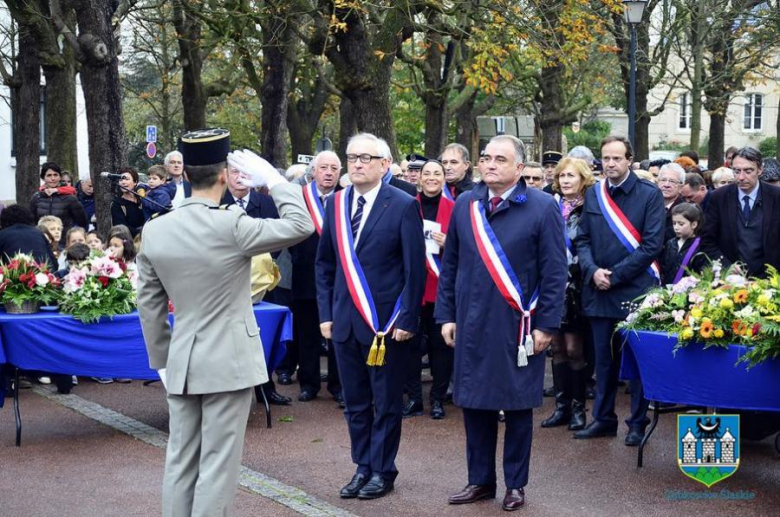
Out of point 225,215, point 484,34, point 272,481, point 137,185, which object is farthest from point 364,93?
point 225,215

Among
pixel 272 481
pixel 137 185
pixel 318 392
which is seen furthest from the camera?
pixel 137 185

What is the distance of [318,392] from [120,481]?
10.3 ft

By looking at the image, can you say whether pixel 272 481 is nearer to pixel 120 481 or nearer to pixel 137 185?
pixel 120 481

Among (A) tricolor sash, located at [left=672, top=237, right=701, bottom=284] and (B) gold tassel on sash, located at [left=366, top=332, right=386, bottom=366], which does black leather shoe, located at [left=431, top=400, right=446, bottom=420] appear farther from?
(B) gold tassel on sash, located at [left=366, top=332, right=386, bottom=366]

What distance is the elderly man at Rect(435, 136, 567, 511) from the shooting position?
261 inches

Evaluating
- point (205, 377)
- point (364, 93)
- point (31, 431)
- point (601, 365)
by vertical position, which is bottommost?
point (31, 431)

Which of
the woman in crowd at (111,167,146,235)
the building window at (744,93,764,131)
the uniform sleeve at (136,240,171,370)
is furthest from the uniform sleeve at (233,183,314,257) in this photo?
the building window at (744,93,764,131)

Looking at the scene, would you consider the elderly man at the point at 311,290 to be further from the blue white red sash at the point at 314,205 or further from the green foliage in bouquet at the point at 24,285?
the green foliage in bouquet at the point at 24,285

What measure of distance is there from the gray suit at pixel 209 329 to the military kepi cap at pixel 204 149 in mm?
191

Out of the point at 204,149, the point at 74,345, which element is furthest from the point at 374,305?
the point at 74,345

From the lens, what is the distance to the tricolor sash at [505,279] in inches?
260

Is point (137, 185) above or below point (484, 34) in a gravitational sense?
below

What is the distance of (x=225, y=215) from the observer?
5.19 m

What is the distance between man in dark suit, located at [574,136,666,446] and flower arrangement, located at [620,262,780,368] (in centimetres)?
83
